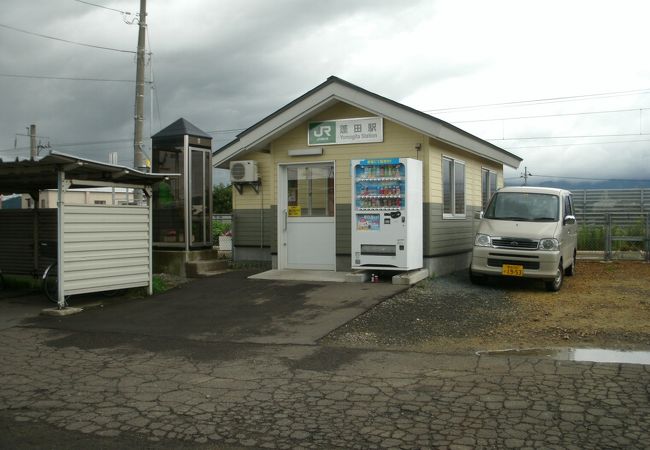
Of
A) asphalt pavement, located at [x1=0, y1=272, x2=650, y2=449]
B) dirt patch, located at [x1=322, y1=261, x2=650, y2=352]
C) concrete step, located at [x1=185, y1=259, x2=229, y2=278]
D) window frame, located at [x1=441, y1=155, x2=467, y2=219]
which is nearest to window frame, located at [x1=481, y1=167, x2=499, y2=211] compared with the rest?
window frame, located at [x1=441, y1=155, x2=467, y2=219]

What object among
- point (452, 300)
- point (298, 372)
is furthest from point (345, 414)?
point (452, 300)

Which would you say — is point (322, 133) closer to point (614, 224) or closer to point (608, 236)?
point (608, 236)

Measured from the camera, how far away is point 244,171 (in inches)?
599

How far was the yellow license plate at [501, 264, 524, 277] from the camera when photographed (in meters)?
11.0

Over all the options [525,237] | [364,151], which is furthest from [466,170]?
[525,237]

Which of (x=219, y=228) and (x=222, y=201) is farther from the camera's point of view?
(x=222, y=201)

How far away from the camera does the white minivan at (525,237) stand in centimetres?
1092

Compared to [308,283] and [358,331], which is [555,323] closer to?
[358,331]

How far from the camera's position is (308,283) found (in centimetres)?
1150

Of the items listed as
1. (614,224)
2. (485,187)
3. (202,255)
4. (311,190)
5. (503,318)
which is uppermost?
(485,187)

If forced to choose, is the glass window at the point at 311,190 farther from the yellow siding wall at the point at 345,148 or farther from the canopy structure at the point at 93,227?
the canopy structure at the point at 93,227

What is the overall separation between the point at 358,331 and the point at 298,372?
6.05 feet

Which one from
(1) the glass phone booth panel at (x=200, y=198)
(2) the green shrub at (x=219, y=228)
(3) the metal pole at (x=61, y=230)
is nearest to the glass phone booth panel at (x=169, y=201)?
(1) the glass phone booth panel at (x=200, y=198)

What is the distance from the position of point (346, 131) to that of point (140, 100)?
735cm
